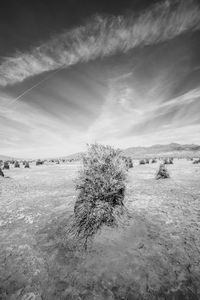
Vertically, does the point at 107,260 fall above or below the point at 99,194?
below

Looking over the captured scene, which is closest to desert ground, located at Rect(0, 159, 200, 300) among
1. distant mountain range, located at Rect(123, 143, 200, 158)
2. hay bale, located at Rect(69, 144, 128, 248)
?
hay bale, located at Rect(69, 144, 128, 248)

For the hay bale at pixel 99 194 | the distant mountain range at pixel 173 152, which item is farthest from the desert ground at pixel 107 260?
the distant mountain range at pixel 173 152

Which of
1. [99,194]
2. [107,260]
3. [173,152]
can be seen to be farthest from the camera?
[173,152]

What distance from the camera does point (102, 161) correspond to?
19.3 ft

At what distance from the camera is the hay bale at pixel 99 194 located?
5.35 metres

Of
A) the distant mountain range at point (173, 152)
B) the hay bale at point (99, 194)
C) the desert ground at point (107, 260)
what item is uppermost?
the distant mountain range at point (173, 152)

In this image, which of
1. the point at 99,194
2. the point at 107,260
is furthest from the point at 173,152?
the point at 107,260

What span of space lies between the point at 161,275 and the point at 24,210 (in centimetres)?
660

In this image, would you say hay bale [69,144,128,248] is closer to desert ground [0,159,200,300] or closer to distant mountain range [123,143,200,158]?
desert ground [0,159,200,300]

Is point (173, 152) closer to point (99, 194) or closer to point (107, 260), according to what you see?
point (99, 194)

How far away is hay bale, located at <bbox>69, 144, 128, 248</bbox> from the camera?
5.35m

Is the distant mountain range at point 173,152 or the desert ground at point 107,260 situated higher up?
the distant mountain range at point 173,152

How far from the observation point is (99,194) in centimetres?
554

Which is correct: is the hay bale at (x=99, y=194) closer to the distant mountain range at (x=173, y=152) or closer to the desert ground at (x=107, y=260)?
the desert ground at (x=107, y=260)
